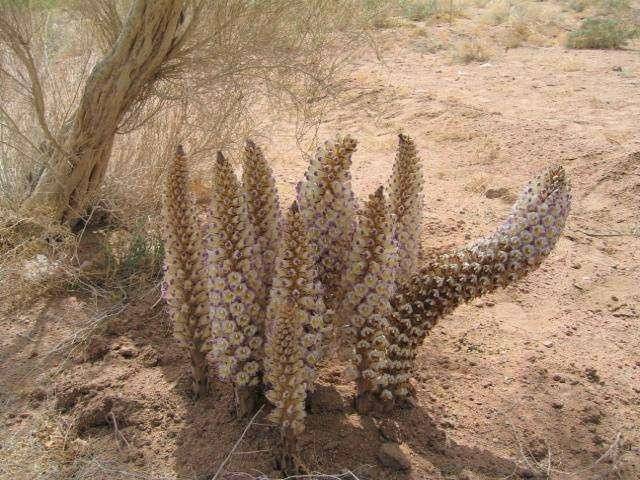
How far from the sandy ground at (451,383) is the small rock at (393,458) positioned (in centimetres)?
3

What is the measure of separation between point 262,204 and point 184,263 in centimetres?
35

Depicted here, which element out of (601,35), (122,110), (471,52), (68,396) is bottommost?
(68,396)

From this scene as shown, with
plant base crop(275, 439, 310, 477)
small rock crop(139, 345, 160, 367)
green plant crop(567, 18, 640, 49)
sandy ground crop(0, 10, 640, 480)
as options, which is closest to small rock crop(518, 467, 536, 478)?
sandy ground crop(0, 10, 640, 480)

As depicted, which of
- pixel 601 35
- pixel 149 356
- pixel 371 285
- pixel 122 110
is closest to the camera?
pixel 371 285

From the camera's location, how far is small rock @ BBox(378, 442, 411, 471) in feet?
7.65

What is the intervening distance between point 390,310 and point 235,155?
9.49 ft

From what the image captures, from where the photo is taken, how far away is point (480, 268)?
2385mm

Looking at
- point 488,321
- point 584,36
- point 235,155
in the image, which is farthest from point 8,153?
point 584,36

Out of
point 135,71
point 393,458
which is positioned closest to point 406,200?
point 393,458

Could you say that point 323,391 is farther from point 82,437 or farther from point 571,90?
point 571,90

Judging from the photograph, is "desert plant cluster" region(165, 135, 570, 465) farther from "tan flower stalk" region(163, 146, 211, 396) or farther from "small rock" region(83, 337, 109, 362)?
"small rock" region(83, 337, 109, 362)

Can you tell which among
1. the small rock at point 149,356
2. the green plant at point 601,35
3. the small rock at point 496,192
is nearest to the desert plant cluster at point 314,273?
the small rock at point 149,356

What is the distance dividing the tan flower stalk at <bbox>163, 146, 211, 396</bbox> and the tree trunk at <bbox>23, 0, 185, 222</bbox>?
5.64 feet

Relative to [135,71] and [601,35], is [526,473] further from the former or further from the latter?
[601,35]
